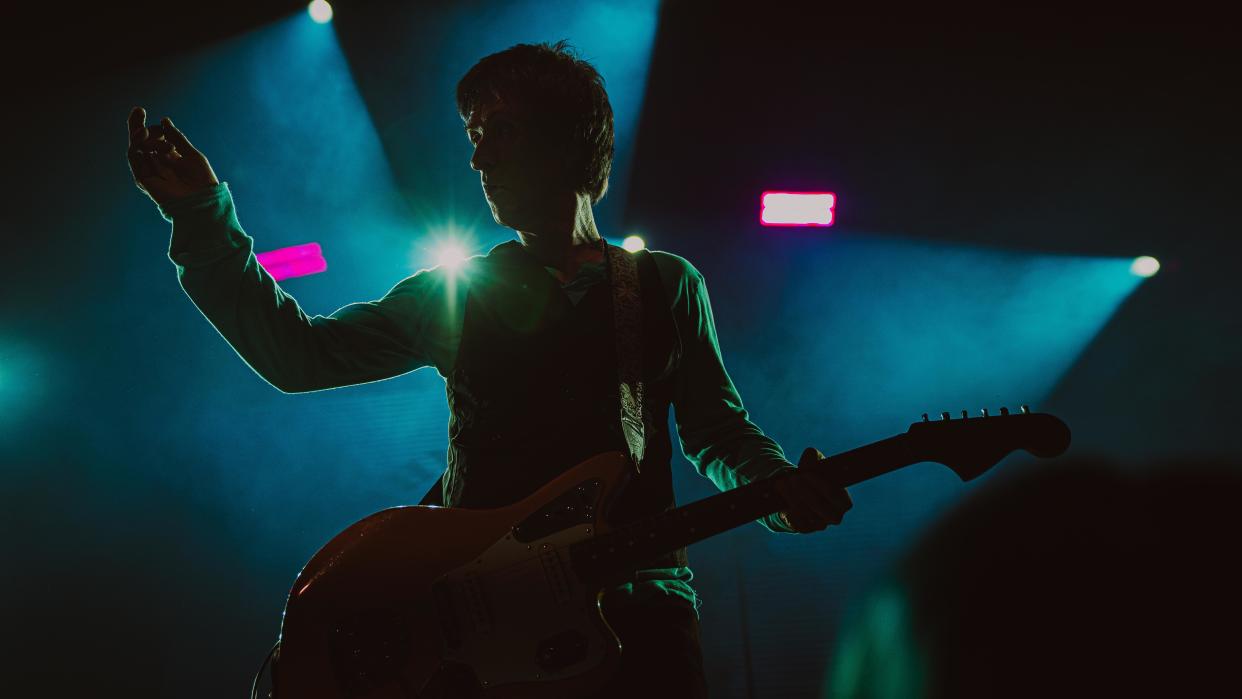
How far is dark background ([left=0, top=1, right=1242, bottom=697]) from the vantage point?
3572 millimetres

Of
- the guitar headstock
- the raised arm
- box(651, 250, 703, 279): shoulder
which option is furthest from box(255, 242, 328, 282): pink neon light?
the guitar headstock

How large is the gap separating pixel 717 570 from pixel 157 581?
2869 mm

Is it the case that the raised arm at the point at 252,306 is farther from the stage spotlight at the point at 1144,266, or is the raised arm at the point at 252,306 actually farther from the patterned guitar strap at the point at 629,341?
the stage spotlight at the point at 1144,266

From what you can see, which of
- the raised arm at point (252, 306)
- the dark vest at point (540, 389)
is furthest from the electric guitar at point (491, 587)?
the raised arm at point (252, 306)

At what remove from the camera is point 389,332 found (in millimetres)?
1924

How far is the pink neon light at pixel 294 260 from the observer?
156 inches

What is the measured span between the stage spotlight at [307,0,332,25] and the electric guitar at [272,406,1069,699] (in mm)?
3208

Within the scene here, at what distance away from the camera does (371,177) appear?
4.00 metres

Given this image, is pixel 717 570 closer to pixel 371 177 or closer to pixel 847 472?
pixel 847 472

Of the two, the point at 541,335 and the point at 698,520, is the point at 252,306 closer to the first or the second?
the point at 541,335

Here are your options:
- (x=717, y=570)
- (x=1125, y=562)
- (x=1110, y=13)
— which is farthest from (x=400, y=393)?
(x=1110, y=13)

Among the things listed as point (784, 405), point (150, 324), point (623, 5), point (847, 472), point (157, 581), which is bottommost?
point (847, 472)

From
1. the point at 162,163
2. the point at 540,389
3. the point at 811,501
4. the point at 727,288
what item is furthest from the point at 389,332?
the point at 727,288

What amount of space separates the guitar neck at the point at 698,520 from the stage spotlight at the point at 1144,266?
3.43 meters
